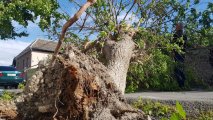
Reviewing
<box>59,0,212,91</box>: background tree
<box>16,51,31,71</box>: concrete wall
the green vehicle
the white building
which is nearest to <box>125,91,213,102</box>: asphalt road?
<box>59,0,212,91</box>: background tree

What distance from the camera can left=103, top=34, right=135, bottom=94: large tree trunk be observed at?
16.0 feet

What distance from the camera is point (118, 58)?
5195 mm

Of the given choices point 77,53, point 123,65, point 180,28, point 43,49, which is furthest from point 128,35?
point 43,49

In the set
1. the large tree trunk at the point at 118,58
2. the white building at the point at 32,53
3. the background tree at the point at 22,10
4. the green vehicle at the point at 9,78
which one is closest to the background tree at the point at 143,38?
the large tree trunk at the point at 118,58

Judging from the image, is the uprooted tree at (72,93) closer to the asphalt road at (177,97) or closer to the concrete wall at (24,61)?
the asphalt road at (177,97)

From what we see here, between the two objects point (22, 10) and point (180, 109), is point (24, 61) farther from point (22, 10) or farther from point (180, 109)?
point (180, 109)

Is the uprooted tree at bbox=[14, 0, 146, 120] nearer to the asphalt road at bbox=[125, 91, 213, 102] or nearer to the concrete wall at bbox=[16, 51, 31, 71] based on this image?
the asphalt road at bbox=[125, 91, 213, 102]

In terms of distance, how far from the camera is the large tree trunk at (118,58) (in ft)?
16.0

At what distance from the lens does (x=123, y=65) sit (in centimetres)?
515

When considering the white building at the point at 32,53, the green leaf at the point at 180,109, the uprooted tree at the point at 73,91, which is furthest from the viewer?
the white building at the point at 32,53

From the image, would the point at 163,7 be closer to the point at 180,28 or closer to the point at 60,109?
the point at 180,28

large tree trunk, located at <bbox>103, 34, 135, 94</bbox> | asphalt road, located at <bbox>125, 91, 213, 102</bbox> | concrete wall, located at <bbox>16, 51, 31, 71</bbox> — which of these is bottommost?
asphalt road, located at <bbox>125, 91, 213, 102</bbox>

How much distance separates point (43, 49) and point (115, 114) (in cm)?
2890

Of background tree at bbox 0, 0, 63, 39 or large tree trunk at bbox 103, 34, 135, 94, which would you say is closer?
large tree trunk at bbox 103, 34, 135, 94
